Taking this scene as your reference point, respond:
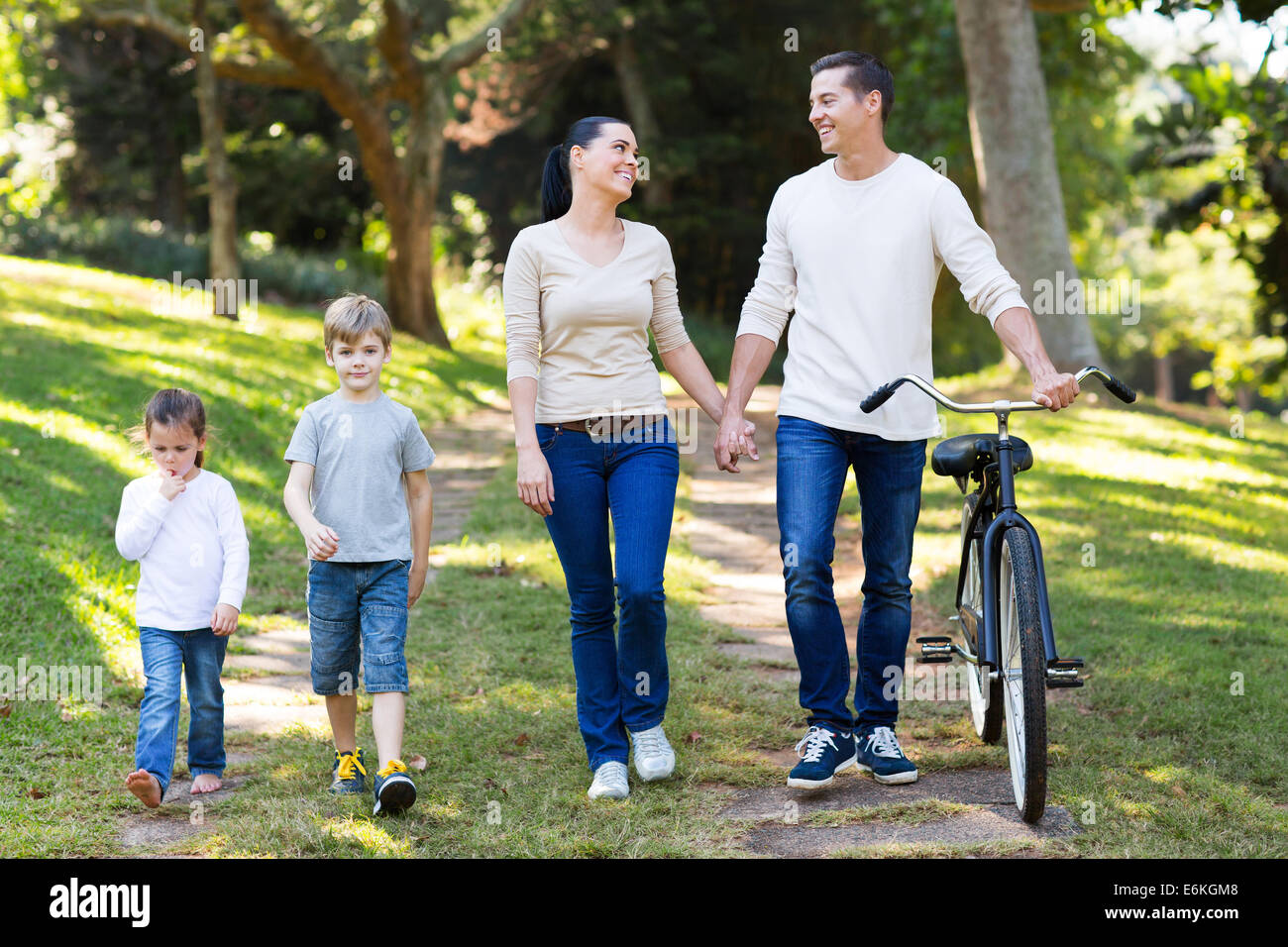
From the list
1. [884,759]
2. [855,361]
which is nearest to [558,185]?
[855,361]

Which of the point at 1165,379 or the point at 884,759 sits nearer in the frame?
the point at 884,759

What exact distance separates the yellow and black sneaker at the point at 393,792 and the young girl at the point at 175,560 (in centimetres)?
67

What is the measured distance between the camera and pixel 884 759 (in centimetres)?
424

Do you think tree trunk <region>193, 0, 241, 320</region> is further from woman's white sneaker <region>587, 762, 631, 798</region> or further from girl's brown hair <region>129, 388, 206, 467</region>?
woman's white sneaker <region>587, 762, 631, 798</region>

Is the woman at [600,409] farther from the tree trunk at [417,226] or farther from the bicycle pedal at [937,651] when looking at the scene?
the tree trunk at [417,226]

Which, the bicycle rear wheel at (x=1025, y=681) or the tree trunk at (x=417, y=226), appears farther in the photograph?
the tree trunk at (x=417, y=226)

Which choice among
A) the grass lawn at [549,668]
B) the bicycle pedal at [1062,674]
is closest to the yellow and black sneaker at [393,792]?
the grass lawn at [549,668]

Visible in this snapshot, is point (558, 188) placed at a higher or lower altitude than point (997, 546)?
higher

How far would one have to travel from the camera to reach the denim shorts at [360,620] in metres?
4.11

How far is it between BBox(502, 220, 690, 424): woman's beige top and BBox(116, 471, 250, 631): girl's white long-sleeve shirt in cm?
105

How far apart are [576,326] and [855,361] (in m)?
0.88

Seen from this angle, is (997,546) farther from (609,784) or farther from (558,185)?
(558,185)

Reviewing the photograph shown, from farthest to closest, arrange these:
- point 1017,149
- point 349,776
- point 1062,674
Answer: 1. point 1017,149
2. point 349,776
3. point 1062,674
